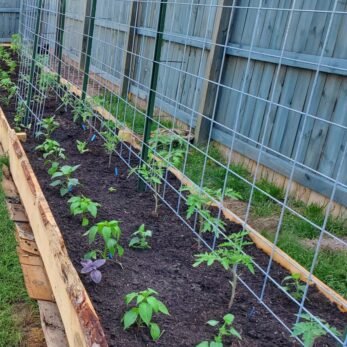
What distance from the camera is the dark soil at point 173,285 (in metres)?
1.99

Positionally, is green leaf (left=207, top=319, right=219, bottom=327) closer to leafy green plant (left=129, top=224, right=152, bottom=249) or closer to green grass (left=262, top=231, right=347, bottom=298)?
leafy green plant (left=129, top=224, right=152, bottom=249)

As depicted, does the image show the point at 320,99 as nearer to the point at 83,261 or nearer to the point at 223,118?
the point at 223,118

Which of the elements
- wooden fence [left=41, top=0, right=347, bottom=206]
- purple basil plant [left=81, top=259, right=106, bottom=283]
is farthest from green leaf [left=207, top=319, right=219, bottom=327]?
wooden fence [left=41, top=0, right=347, bottom=206]

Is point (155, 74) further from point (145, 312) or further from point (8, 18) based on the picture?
point (8, 18)

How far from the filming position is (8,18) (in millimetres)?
13539

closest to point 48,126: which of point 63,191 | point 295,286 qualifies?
point 63,191

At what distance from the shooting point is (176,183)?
12.1 ft

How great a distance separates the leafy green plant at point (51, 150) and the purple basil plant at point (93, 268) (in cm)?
168

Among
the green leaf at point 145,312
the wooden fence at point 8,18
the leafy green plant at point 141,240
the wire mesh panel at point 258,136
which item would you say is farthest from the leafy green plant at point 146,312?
the wooden fence at point 8,18

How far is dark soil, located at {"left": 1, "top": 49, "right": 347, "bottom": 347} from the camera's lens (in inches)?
78.2

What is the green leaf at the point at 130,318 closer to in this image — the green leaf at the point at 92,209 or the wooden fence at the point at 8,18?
the green leaf at the point at 92,209

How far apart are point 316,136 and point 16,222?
8.01 feet

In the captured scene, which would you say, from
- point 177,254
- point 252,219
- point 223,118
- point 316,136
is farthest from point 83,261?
point 223,118

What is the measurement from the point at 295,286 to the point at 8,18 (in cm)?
1318
